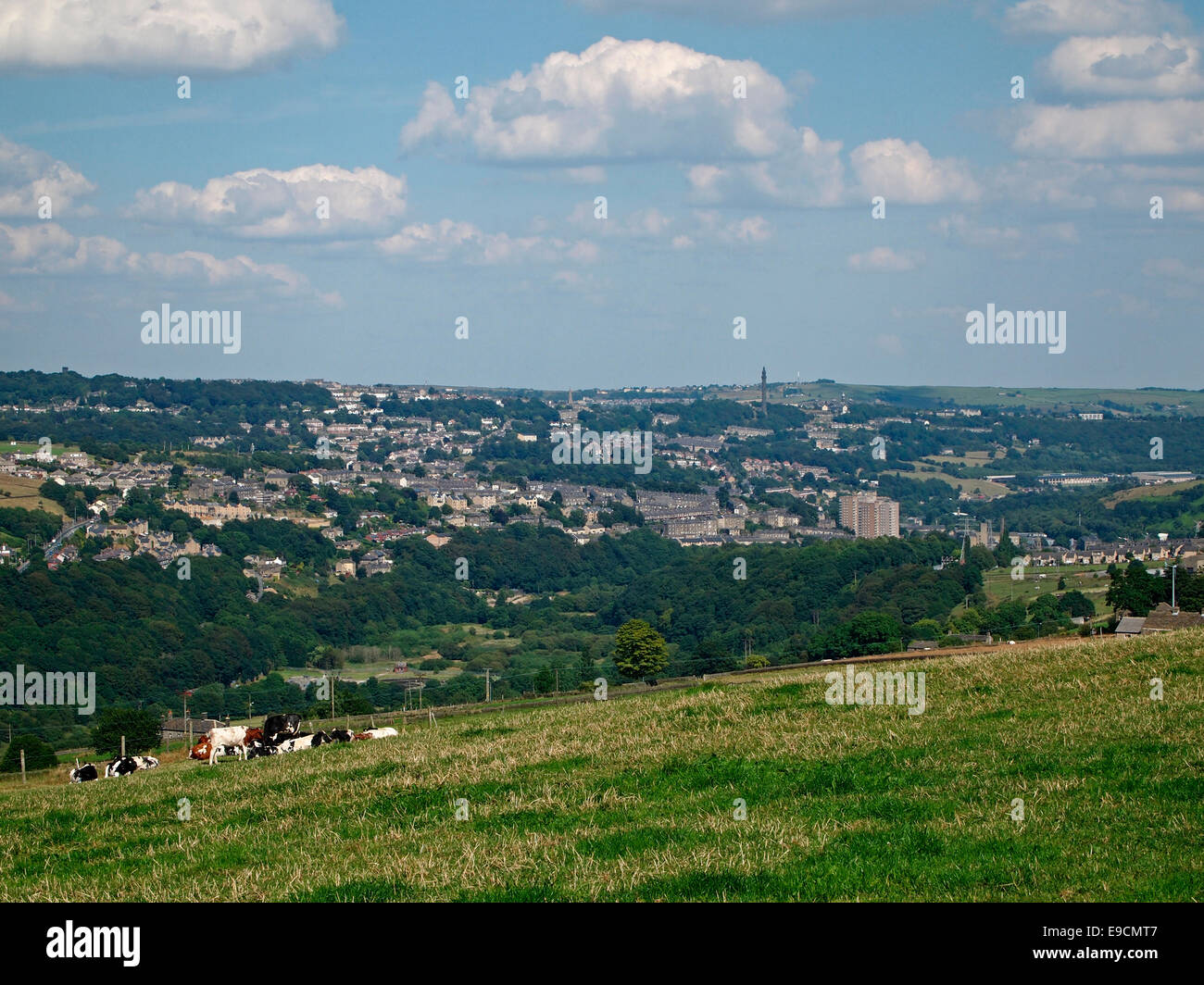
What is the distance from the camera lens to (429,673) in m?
99.9

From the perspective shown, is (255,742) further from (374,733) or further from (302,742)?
(374,733)

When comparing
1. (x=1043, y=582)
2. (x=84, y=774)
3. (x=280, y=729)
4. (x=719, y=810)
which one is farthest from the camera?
(x=1043, y=582)

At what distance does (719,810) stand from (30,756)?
3564 cm

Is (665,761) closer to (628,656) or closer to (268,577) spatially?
(628,656)

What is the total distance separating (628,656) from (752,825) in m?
52.3

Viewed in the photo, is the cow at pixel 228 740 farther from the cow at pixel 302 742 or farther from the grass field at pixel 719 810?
the grass field at pixel 719 810

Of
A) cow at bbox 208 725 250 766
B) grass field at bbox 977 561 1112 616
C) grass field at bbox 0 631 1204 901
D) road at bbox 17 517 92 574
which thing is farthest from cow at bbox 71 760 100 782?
road at bbox 17 517 92 574

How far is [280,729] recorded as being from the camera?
2381cm

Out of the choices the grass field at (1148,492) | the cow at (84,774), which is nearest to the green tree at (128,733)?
the cow at (84,774)

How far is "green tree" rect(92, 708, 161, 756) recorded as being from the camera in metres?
42.2

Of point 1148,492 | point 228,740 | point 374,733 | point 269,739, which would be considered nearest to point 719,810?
point 374,733

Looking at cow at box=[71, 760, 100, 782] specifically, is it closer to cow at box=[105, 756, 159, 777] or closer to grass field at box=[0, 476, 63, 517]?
cow at box=[105, 756, 159, 777]

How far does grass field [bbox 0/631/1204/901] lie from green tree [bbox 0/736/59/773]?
22.7m
